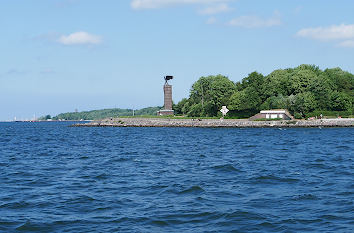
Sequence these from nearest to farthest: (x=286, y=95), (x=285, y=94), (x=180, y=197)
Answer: (x=180, y=197) < (x=285, y=94) < (x=286, y=95)

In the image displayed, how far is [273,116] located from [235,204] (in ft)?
341

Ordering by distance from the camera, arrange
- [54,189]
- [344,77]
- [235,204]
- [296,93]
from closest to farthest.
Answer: [235,204], [54,189], [296,93], [344,77]

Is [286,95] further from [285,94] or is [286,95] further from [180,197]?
[180,197]

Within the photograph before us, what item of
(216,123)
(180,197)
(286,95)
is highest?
(286,95)

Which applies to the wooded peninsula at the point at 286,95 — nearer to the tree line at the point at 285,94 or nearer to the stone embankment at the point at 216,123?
the tree line at the point at 285,94

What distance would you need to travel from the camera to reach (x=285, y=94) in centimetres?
13212

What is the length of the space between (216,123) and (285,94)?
1108 inches

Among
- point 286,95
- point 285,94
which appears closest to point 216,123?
point 285,94

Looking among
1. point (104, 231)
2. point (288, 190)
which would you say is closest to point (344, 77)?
point (288, 190)

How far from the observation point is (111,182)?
22328 mm

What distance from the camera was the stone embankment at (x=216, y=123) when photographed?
107600mm

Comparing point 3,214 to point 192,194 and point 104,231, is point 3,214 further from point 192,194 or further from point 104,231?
point 192,194

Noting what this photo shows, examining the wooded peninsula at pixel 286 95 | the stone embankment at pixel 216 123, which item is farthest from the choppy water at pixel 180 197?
the wooded peninsula at pixel 286 95

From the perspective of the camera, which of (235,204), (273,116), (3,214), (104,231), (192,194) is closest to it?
(104,231)
